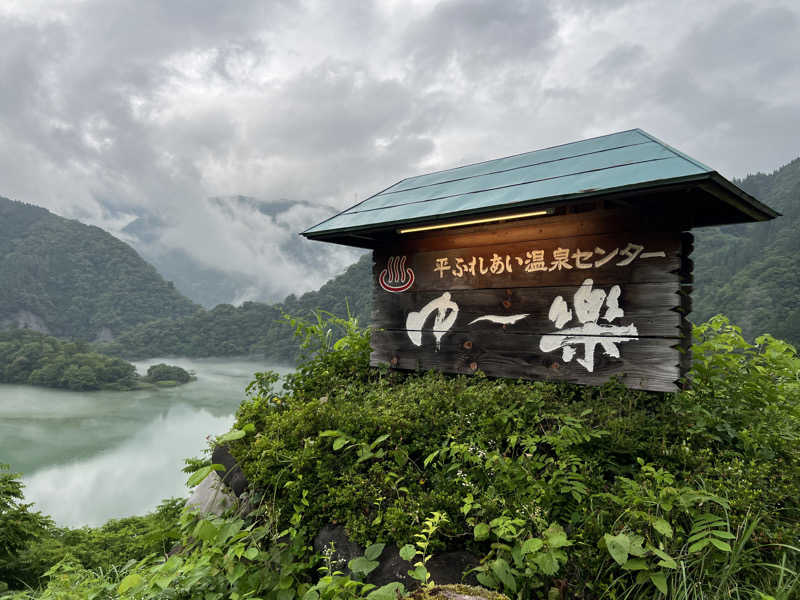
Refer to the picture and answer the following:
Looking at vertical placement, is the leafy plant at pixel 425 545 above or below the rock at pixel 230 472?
above

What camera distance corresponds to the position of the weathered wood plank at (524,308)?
3.47m

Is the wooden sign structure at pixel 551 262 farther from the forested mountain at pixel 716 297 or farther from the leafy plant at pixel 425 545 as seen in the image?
the forested mountain at pixel 716 297

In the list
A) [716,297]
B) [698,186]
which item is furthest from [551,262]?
[716,297]

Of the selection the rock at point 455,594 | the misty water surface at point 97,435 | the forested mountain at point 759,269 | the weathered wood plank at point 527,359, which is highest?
the forested mountain at point 759,269

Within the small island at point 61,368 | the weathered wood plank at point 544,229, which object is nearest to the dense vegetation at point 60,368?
the small island at point 61,368

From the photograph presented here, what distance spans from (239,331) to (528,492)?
157 ft

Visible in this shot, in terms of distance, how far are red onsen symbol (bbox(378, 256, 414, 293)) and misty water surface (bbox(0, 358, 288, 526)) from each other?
25373 mm

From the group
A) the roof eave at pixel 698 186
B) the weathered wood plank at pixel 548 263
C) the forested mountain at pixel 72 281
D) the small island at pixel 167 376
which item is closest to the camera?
the roof eave at pixel 698 186

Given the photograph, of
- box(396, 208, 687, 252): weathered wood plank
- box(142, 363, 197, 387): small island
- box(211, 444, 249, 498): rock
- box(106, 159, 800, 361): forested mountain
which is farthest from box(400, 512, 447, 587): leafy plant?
box(142, 363, 197, 387): small island

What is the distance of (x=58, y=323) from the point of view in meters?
68.5

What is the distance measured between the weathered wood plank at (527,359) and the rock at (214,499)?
7.37 feet

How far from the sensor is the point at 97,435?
126ft

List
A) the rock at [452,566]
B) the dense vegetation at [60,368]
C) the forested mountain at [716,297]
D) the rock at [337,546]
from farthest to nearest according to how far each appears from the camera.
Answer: the dense vegetation at [60,368]
the forested mountain at [716,297]
the rock at [337,546]
the rock at [452,566]

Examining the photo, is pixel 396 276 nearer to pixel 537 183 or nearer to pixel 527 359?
pixel 527 359
